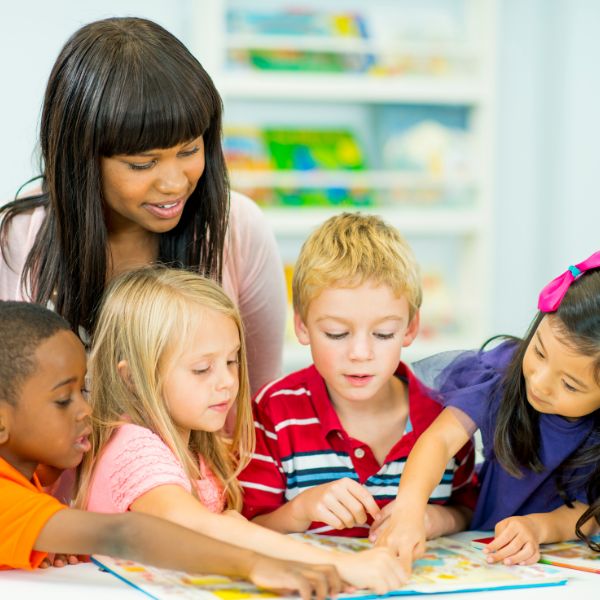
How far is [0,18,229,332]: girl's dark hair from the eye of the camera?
4.37 ft

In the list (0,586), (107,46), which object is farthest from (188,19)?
(0,586)

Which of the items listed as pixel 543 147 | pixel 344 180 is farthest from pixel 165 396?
pixel 543 147

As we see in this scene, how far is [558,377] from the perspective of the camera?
123cm

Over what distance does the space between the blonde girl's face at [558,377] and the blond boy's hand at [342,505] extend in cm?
26

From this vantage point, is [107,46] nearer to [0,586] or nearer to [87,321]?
[87,321]

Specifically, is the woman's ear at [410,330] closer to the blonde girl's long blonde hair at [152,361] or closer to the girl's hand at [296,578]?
the blonde girl's long blonde hair at [152,361]

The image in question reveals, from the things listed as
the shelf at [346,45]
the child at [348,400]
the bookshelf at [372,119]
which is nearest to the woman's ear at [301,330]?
the child at [348,400]

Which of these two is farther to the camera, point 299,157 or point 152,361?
point 299,157

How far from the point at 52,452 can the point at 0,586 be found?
170 mm

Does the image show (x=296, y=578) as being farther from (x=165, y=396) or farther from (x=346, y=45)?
(x=346, y=45)

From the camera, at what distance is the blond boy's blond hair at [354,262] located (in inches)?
54.7

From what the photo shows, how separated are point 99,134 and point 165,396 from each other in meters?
0.37

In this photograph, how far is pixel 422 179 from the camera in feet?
11.8

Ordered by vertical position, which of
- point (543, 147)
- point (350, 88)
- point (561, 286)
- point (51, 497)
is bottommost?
point (51, 497)
